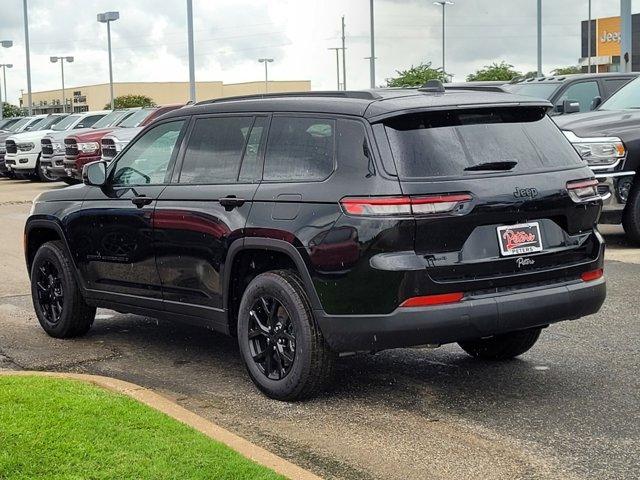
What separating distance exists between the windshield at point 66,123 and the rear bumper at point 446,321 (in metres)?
26.6

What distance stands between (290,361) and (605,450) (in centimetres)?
181

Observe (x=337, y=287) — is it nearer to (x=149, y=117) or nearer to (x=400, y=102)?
(x=400, y=102)

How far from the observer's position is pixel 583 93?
16453mm

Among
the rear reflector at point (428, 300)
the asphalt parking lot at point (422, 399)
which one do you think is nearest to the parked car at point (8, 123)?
the asphalt parking lot at point (422, 399)

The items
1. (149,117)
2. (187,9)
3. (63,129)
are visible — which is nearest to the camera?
(149,117)

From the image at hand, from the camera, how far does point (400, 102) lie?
589 cm

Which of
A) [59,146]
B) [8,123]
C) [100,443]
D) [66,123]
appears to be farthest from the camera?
[8,123]

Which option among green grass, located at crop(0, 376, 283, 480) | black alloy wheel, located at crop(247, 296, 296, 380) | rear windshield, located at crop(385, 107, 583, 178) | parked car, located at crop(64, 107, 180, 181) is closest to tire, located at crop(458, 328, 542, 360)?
rear windshield, located at crop(385, 107, 583, 178)

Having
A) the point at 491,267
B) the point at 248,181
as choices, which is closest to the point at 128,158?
the point at 248,181

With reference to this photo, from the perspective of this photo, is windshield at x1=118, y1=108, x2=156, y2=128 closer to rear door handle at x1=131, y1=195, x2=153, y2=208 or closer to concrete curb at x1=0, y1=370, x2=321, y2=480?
rear door handle at x1=131, y1=195, x2=153, y2=208

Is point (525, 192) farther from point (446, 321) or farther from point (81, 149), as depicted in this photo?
point (81, 149)

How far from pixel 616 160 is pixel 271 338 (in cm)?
669

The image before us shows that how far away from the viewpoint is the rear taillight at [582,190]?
5.99m

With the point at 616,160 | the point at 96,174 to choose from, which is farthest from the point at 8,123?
the point at 96,174
